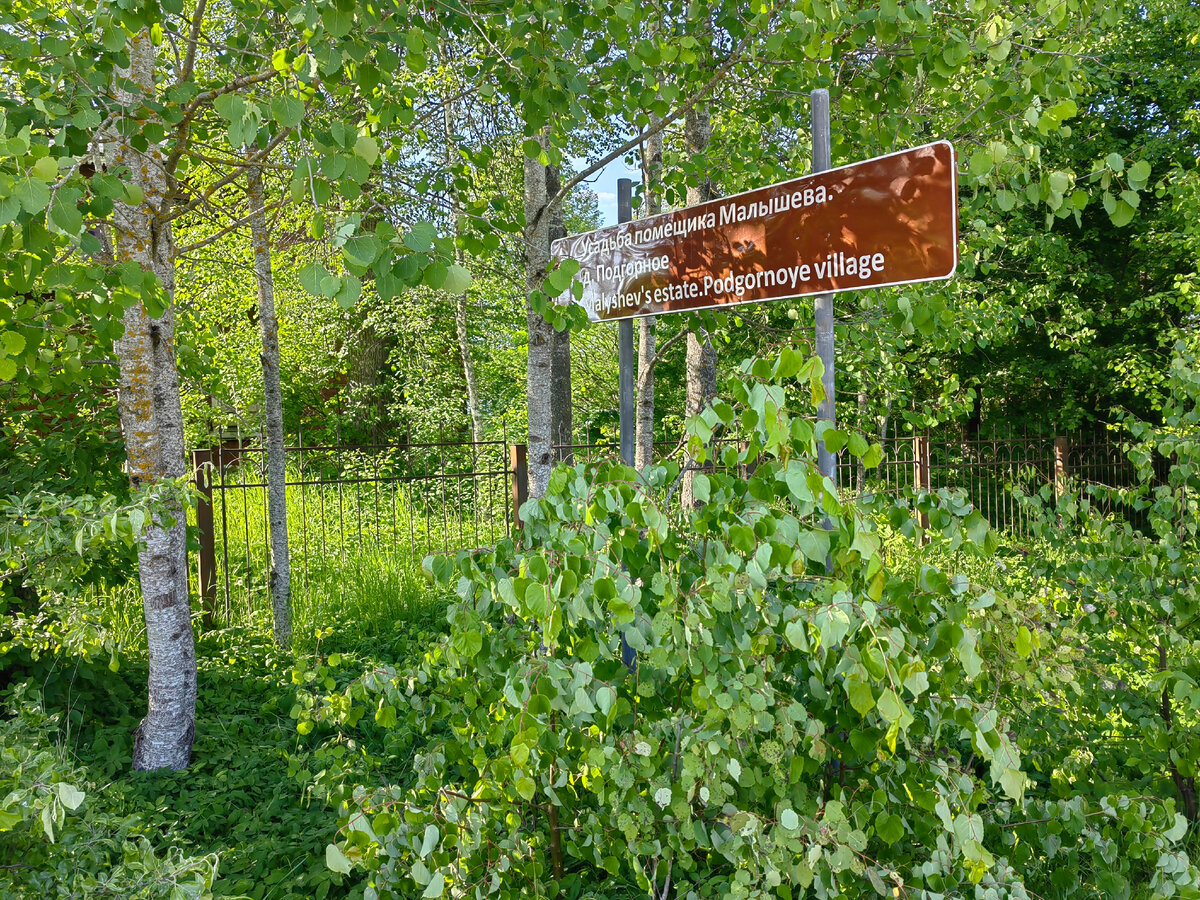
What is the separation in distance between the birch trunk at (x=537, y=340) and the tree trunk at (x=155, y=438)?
1.59m

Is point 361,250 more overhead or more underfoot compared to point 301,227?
more underfoot

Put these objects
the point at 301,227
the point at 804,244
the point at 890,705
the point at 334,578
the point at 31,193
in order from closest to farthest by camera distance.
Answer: the point at 890,705 → the point at 31,193 → the point at 804,244 → the point at 334,578 → the point at 301,227

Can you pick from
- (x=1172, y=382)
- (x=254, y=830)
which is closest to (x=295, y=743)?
(x=254, y=830)

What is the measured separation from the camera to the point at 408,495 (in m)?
7.85

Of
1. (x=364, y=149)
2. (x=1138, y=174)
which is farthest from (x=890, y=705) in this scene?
(x=1138, y=174)

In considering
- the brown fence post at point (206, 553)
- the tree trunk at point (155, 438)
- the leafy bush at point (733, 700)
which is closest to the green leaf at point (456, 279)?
the leafy bush at point (733, 700)

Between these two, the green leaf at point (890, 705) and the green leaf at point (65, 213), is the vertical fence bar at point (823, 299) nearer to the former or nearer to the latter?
the green leaf at point (890, 705)

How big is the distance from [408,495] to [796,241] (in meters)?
6.00

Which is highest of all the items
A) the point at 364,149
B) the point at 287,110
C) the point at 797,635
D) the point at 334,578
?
the point at 287,110

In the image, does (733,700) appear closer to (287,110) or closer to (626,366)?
(287,110)

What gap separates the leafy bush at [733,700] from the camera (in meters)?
1.50

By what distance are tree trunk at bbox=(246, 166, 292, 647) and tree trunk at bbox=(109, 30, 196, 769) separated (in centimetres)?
154

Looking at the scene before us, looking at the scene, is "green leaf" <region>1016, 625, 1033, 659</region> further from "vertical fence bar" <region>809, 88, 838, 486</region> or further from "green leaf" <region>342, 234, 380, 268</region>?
"green leaf" <region>342, 234, 380, 268</region>

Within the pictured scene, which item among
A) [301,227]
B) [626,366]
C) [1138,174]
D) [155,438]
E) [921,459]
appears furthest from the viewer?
[921,459]
